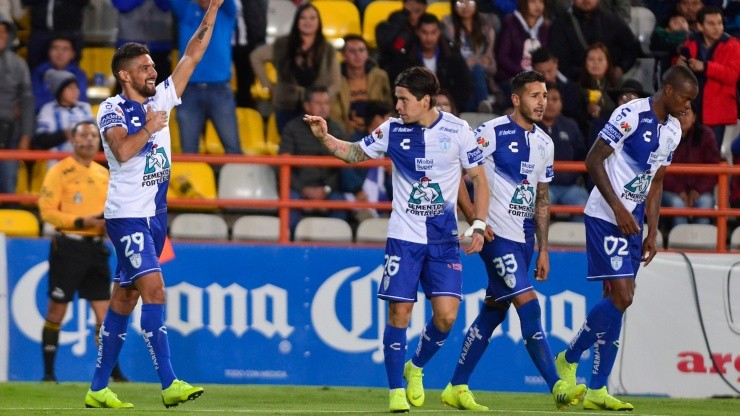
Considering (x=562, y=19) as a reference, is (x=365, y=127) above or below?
below

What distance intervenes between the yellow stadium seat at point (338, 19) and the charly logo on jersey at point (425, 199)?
6915 millimetres

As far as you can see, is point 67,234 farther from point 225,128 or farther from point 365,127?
point 365,127

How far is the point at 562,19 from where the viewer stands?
1473cm

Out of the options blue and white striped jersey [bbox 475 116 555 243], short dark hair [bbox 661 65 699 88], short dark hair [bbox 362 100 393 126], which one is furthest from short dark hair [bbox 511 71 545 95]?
short dark hair [bbox 362 100 393 126]

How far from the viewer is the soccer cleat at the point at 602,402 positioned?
31.7 ft

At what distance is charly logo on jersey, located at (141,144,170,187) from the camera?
8977 millimetres

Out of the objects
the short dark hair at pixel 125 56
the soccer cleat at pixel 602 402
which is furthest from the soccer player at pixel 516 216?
the short dark hair at pixel 125 56

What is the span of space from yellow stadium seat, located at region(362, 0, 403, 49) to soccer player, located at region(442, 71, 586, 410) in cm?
616

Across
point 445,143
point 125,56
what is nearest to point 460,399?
point 445,143

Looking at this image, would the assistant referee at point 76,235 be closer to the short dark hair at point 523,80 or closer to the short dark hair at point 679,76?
the short dark hair at point 523,80

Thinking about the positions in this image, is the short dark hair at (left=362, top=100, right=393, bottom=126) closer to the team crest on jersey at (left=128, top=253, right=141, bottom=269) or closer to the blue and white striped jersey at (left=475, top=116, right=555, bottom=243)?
the blue and white striped jersey at (left=475, top=116, right=555, bottom=243)

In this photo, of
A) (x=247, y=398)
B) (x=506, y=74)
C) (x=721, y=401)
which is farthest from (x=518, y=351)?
(x=506, y=74)

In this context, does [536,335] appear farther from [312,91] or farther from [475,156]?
[312,91]

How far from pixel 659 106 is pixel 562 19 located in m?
5.17
